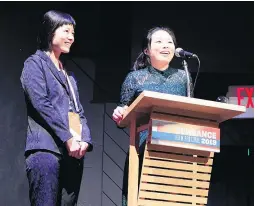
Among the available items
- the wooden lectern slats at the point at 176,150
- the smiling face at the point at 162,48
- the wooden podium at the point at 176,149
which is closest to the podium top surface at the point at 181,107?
the wooden podium at the point at 176,149

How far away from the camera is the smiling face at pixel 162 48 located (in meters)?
2.34

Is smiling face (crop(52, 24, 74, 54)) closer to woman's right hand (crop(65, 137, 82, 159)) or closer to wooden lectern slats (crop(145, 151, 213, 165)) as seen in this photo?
woman's right hand (crop(65, 137, 82, 159))

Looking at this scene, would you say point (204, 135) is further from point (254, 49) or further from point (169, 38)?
point (254, 49)

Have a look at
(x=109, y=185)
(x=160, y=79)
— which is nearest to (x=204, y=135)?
(x=160, y=79)

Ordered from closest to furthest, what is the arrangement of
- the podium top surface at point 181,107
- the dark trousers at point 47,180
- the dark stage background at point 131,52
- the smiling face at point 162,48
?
the podium top surface at point 181,107 → the dark trousers at point 47,180 → the smiling face at point 162,48 → the dark stage background at point 131,52

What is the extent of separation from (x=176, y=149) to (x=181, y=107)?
6.8 inches

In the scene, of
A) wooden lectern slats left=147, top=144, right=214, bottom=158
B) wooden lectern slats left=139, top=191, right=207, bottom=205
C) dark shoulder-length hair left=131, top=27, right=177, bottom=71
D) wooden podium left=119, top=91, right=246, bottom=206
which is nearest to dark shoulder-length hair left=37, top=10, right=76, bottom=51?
dark shoulder-length hair left=131, top=27, right=177, bottom=71

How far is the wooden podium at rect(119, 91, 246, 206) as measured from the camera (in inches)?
69.0

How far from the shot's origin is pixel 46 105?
6.57ft

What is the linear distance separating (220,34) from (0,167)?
8.55 feet

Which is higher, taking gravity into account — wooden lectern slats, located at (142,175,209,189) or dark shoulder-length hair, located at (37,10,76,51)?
dark shoulder-length hair, located at (37,10,76,51)

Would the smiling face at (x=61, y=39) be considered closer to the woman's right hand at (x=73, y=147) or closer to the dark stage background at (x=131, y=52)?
the woman's right hand at (x=73, y=147)

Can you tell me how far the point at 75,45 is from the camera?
14.6 ft

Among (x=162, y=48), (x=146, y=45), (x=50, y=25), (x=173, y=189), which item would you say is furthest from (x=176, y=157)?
(x=50, y=25)
